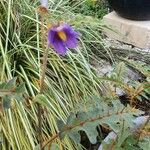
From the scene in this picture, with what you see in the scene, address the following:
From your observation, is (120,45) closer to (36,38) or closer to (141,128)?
(36,38)

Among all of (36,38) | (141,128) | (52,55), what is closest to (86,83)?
(52,55)

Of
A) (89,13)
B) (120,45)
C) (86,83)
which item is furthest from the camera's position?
(89,13)

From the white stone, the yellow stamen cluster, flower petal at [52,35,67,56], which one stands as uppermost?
the yellow stamen cluster

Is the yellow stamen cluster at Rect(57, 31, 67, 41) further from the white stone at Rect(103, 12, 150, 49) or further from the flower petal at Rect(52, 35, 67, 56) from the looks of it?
the white stone at Rect(103, 12, 150, 49)

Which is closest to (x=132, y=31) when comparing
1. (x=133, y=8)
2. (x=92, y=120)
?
(x=133, y=8)

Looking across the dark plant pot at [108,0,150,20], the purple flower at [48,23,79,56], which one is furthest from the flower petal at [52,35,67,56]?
the dark plant pot at [108,0,150,20]

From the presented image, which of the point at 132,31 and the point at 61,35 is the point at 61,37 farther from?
the point at 132,31

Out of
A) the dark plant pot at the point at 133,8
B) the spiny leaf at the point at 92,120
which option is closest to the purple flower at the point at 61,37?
the spiny leaf at the point at 92,120
